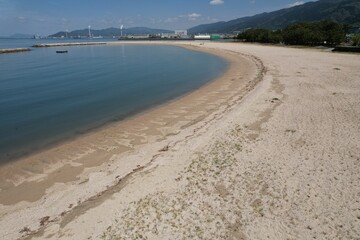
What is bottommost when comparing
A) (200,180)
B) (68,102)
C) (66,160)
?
(68,102)

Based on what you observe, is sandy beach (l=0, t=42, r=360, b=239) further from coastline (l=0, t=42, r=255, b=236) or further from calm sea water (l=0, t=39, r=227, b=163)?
calm sea water (l=0, t=39, r=227, b=163)

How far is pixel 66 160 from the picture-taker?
1293cm

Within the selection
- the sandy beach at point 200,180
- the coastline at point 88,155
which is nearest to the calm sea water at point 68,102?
the coastline at point 88,155

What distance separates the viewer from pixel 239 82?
3123 centimetres

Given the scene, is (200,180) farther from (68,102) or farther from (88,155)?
(68,102)

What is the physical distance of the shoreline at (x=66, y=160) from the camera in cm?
1078

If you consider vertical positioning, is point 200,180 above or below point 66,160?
above

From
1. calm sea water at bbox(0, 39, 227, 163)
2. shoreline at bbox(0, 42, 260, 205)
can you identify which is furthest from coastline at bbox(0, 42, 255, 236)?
calm sea water at bbox(0, 39, 227, 163)

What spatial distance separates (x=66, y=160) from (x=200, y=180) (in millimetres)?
6629

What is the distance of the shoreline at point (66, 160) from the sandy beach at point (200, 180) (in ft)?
0.17

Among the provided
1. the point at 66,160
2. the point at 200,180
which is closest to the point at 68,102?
the point at 66,160

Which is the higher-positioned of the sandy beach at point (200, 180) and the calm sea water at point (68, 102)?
the sandy beach at point (200, 180)

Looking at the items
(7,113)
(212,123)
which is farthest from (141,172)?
(7,113)

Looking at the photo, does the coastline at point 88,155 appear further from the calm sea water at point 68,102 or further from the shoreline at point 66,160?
the calm sea water at point 68,102
